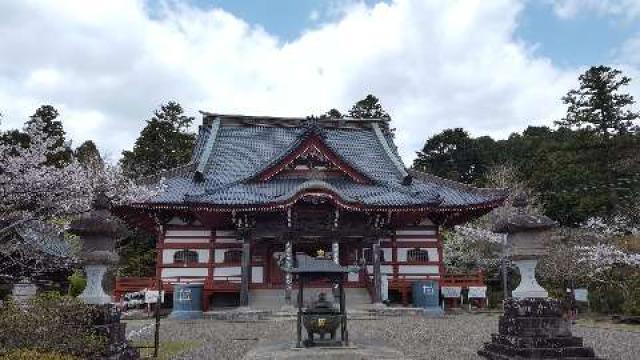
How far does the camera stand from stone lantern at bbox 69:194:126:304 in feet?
34.2

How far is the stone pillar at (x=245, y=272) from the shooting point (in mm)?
22578

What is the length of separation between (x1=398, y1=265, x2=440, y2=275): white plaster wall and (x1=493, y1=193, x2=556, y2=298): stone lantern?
47.5 ft

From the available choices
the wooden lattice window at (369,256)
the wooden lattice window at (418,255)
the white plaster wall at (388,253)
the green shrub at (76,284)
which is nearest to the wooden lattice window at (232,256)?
the wooden lattice window at (369,256)

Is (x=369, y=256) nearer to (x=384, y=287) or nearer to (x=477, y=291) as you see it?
(x=384, y=287)

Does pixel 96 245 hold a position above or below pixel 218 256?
above

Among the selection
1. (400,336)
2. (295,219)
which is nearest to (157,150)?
(295,219)

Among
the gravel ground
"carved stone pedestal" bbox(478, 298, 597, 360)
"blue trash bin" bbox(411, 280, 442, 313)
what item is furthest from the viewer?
"blue trash bin" bbox(411, 280, 442, 313)

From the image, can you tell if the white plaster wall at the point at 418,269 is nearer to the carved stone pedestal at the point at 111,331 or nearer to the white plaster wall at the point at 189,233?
the white plaster wall at the point at 189,233

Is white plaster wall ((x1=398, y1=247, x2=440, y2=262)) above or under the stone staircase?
above

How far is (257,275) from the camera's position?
24.8m

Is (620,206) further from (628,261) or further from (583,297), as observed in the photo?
(583,297)

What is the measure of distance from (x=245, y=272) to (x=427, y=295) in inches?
317

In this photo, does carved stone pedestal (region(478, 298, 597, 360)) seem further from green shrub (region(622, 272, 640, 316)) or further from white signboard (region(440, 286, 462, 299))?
white signboard (region(440, 286, 462, 299))

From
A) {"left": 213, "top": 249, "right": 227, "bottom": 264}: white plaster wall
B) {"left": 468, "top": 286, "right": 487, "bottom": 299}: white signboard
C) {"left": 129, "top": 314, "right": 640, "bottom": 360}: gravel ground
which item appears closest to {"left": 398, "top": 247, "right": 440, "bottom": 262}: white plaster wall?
{"left": 468, "top": 286, "right": 487, "bottom": 299}: white signboard
